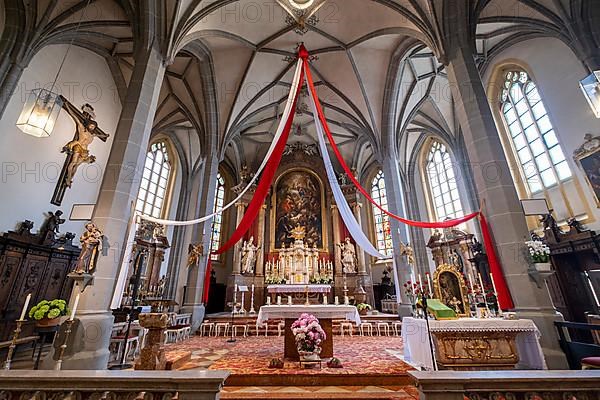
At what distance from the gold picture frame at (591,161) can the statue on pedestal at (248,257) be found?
41.9ft

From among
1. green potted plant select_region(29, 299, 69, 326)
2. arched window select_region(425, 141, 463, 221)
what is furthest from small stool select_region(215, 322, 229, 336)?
arched window select_region(425, 141, 463, 221)

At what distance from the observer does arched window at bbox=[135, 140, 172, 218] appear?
11.9 metres

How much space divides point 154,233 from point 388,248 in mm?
11937

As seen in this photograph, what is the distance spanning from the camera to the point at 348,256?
14234 millimetres

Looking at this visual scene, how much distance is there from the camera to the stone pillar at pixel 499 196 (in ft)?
14.5

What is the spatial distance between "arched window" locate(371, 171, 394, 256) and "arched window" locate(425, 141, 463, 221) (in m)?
2.48

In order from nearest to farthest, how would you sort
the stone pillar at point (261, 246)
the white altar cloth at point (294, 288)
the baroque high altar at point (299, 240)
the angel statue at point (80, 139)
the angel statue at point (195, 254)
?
the angel statue at point (80, 139), the angel statue at point (195, 254), the white altar cloth at point (294, 288), the baroque high altar at point (299, 240), the stone pillar at point (261, 246)

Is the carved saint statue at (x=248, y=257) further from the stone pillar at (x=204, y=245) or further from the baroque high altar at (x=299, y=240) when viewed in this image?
the stone pillar at (x=204, y=245)

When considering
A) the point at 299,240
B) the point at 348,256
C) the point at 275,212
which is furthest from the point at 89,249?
the point at 348,256

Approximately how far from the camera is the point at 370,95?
11.5 m

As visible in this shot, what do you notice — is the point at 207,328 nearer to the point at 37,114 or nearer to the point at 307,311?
the point at 307,311

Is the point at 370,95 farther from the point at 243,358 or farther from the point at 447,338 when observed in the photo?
the point at 243,358

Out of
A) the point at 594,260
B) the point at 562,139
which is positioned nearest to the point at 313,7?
the point at 562,139

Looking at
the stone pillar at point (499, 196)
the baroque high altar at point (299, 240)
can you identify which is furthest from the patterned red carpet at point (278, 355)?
the baroque high altar at point (299, 240)
